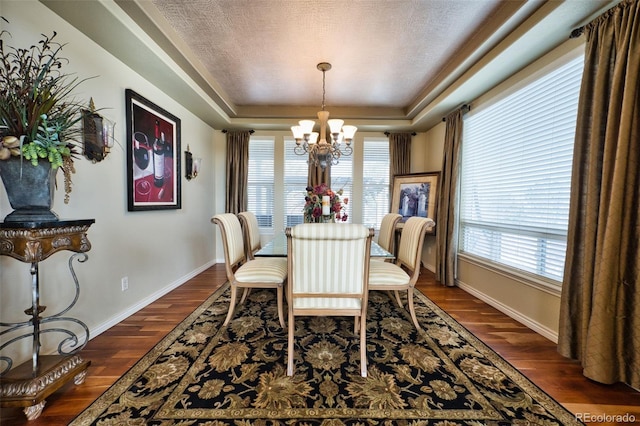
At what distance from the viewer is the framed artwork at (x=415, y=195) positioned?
158 inches

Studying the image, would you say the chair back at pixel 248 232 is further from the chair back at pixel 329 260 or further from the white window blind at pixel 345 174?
the white window blind at pixel 345 174

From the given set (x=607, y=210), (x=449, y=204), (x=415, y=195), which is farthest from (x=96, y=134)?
(x=415, y=195)

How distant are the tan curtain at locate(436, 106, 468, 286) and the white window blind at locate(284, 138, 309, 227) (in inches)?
93.1

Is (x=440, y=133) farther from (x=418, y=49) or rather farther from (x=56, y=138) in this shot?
(x=56, y=138)

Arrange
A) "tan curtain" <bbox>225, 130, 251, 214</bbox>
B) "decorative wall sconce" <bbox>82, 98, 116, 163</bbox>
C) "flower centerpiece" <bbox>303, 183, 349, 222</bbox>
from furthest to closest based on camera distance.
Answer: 1. "tan curtain" <bbox>225, 130, 251, 214</bbox>
2. "flower centerpiece" <bbox>303, 183, 349, 222</bbox>
3. "decorative wall sconce" <bbox>82, 98, 116, 163</bbox>

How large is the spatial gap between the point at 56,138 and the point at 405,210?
4239 mm

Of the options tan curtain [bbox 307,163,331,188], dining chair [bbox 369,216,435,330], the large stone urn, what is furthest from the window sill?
the large stone urn

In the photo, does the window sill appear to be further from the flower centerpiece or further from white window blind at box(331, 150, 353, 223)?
white window blind at box(331, 150, 353, 223)

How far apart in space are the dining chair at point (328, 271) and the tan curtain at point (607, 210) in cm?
145

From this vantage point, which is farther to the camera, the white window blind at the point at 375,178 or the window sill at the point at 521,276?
the white window blind at the point at 375,178

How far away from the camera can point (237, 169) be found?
459 cm

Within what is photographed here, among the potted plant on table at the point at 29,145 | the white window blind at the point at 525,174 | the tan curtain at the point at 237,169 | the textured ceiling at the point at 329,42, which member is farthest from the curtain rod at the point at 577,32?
the tan curtain at the point at 237,169

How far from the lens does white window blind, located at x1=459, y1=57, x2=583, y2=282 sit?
6.90 feet

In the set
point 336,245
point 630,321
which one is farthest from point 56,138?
point 630,321
